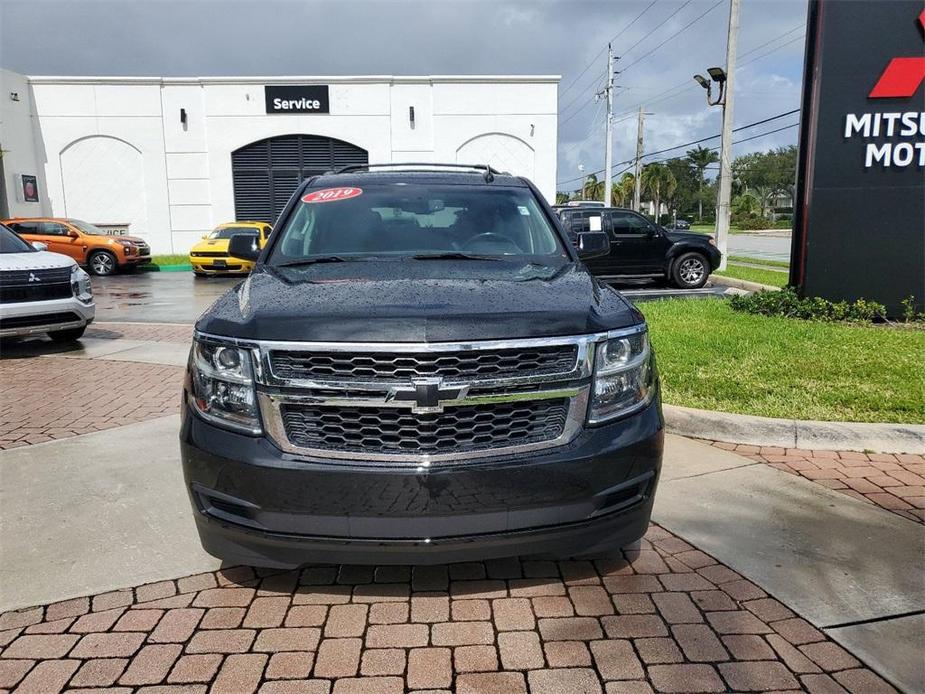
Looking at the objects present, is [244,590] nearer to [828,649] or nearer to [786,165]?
[828,649]

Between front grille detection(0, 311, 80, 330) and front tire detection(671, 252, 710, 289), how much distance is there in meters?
11.1

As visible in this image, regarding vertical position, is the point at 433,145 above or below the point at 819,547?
above

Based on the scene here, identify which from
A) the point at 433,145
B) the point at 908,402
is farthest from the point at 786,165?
the point at 908,402

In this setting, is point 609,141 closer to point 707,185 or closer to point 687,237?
point 687,237

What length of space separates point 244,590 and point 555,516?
4.72 feet

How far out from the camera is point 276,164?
26.6 metres

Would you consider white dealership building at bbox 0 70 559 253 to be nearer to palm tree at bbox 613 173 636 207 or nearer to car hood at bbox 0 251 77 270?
car hood at bbox 0 251 77 270

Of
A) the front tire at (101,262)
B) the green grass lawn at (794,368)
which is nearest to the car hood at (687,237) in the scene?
the green grass lawn at (794,368)

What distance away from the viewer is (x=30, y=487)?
13.3 feet

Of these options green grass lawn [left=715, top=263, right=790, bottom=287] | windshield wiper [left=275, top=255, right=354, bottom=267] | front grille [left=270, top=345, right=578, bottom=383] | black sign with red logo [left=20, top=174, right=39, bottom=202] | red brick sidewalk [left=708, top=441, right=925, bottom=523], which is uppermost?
black sign with red logo [left=20, top=174, right=39, bottom=202]

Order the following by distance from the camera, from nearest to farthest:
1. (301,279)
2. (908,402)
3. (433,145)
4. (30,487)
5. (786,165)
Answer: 1. (301,279)
2. (30,487)
3. (908,402)
4. (433,145)
5. (786,165)

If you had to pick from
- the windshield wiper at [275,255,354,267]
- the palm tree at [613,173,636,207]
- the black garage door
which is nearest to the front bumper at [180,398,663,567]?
the windshield wiper at [275,255,354,267]

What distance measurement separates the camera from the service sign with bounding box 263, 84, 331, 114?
1021 inches

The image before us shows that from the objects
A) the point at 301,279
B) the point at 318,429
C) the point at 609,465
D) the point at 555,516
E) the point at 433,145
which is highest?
the point at 433,145
